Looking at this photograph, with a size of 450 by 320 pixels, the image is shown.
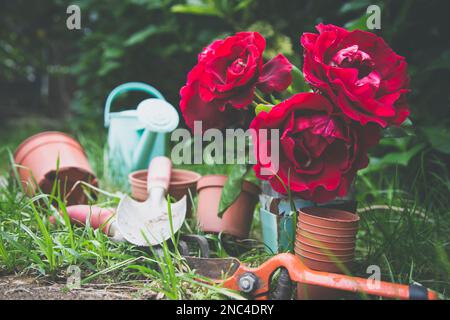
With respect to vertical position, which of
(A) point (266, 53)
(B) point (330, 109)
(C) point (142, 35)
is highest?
(C) point (142, 35)

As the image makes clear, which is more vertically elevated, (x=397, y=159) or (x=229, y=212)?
(x=397, y=159)

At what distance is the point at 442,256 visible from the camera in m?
0.86

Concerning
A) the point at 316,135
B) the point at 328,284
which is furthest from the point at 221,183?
the point at 328,284

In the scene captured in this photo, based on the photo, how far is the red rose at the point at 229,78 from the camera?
0.95 meters

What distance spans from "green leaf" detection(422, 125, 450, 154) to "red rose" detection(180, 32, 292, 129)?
57 centimetres

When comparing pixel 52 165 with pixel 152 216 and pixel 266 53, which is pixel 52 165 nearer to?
pixel 152 216

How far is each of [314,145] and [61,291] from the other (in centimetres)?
56

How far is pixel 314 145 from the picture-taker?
871mm

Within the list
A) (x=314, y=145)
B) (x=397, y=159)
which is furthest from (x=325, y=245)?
(x=397, y=159)

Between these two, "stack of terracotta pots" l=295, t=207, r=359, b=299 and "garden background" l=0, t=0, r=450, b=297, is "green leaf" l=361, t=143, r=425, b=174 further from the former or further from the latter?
"stack of terracotta pots" l=295, t=207, r=359, b=299

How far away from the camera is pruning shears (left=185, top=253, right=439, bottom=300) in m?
0.71

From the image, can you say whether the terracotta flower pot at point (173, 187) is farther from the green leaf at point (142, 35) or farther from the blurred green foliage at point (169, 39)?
the green leaf at point (142, 35)

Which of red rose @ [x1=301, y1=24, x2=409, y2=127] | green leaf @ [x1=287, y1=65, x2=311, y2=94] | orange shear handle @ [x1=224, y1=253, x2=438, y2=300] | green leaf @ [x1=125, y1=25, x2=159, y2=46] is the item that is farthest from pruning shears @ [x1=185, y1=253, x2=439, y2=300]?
green leaf @ [x1=125, y1=25, x2=159, y2=46]

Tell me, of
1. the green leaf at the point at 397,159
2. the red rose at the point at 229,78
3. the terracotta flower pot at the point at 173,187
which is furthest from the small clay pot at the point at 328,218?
the green leaf at the point at 397,159
